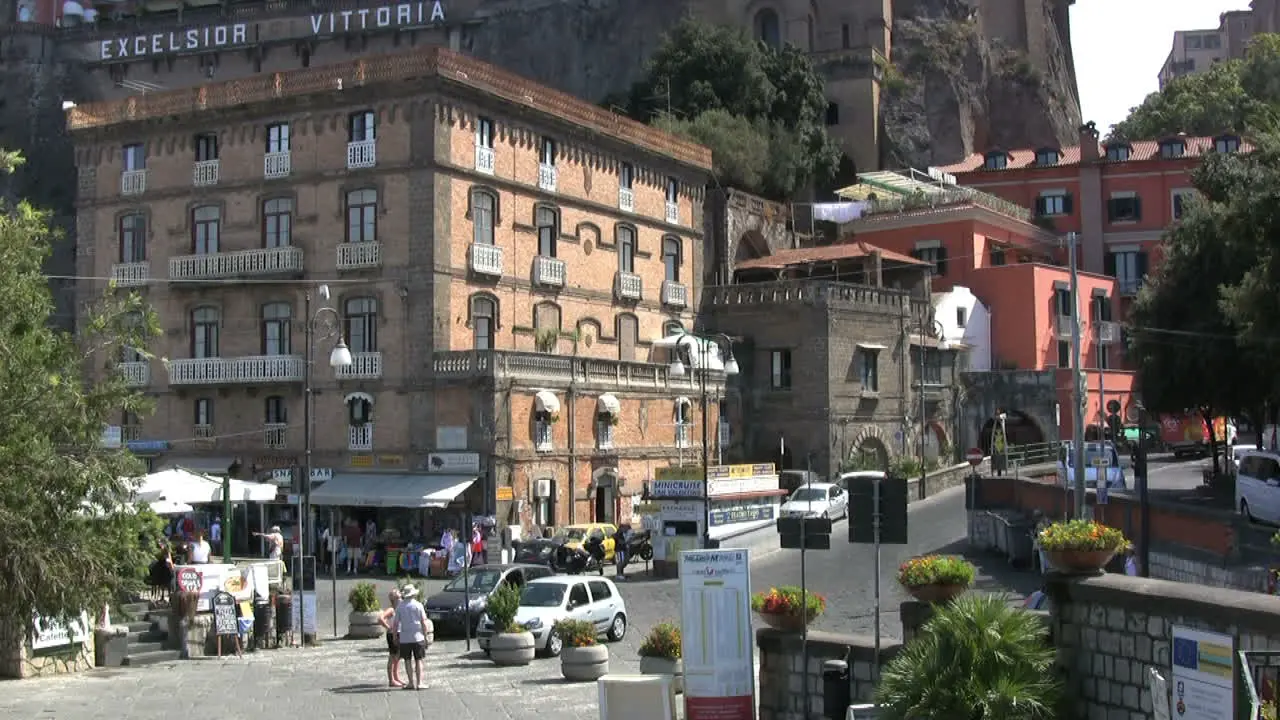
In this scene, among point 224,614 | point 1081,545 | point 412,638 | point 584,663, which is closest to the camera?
point 1081,545

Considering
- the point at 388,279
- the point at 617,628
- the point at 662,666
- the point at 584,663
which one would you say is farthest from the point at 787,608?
the point at 388,279

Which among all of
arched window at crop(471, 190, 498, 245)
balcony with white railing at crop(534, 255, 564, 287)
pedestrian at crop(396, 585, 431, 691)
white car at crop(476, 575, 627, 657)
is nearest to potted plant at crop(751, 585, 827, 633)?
pedestrian at crop(396, 585, 431, 691)

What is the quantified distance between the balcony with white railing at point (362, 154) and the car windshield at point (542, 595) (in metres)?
22.2

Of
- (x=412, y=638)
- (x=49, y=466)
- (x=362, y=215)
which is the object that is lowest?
(x=412, y=638)

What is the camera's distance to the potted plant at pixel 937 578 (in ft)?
52.9

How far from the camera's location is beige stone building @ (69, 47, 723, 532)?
149 ft

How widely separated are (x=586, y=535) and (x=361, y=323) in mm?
10769

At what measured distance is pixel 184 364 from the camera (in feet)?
160

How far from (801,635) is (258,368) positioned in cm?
3268

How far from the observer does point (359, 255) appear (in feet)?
152

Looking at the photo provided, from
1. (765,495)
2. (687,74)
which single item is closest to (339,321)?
(765,495)

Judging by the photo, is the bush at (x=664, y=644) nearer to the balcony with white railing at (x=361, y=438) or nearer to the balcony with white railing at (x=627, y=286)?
the balcony with white railing at (x=361, y=438)

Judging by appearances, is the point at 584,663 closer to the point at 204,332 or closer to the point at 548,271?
the point at 548,271

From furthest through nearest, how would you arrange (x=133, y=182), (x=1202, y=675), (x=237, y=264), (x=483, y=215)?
1. (x=133, y=182)
2. (x=237, y=264)
3. (x=483, y=215)
4. (x=1202, y=675)
